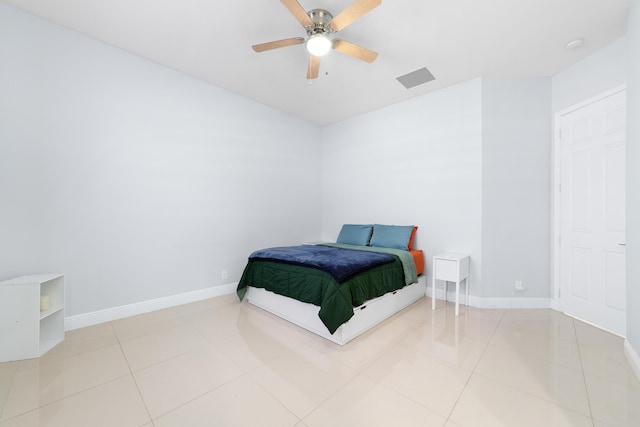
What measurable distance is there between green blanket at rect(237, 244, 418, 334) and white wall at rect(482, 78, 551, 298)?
107 cm

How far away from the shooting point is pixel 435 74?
123 inches

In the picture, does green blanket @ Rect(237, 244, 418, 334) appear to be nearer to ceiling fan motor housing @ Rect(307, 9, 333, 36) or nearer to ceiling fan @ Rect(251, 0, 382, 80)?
ceiling fan @ Rect(251, 0, 382, 80)

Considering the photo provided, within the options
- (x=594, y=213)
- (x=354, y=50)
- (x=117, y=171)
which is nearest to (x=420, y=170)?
(x=594, y=213)

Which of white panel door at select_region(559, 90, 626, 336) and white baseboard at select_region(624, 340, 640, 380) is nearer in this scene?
white baseboard at select_region(624, 340, 640, 380)

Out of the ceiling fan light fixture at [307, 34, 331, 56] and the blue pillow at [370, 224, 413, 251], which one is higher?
the ceiling fan light fixture at [307, 34, 331, 56]

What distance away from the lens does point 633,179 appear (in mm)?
1886

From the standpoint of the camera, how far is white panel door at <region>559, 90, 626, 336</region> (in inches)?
95.2

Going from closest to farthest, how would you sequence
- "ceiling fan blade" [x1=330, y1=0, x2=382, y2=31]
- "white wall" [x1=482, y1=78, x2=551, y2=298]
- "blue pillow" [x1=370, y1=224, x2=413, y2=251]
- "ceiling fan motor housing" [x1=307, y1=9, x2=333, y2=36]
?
"ceiling fan blade" [x1=330, y1=0, x2=382, y2=31], "ceiling fan motor housing" [x1=307, y1=9, x2=333, y2=36], "white wall" [x1=482, y1=78, x2=551, y2=298], "blue pillow" [x1=370, y1=224, x2=413, y2=251]

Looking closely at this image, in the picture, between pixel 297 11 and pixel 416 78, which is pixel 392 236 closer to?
pixel 416 78

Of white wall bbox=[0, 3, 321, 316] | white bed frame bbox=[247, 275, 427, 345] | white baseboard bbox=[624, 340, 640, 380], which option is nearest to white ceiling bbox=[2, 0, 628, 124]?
white wall bbox=[0, 3, 321, 316]

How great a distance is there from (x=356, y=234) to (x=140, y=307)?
115 inches

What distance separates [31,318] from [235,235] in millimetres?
2037

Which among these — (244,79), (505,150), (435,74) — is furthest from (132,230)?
(505,150)

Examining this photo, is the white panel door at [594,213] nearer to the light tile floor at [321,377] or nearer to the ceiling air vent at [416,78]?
the light tile floor at [321,377]
